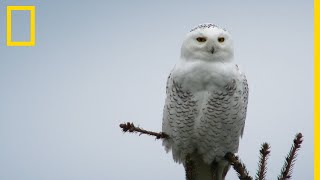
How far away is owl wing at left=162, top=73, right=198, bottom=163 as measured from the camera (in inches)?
112

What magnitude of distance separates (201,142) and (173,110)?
0.30 metres

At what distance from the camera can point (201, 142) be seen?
3.01m

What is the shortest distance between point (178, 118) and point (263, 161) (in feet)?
3.70

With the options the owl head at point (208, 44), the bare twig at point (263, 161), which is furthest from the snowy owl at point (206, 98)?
the bare twig at point (263, 161)

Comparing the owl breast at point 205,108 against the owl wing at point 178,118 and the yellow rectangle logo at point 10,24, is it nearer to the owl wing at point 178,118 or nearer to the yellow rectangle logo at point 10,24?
the owl wing at point 178,118

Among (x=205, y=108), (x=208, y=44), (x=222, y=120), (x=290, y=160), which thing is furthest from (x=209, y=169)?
(x=290, y=160)

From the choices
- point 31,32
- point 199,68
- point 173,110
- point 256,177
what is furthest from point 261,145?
point 31,32

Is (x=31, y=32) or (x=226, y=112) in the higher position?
(x=31, y=32)

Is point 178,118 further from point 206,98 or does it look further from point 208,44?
point 208,44

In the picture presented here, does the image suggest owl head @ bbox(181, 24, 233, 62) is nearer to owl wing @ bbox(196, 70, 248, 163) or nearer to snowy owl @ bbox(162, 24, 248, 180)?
snowy owl @ bbox(162, 24, 248, 180)

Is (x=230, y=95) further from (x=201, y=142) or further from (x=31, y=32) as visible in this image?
(x=31, y=32)

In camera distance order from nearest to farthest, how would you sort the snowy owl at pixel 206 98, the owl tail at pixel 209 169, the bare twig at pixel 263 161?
the bare twig at pixel 263 161
the snowy owl at pixel 206 98
the owl tail at pixel 209 169

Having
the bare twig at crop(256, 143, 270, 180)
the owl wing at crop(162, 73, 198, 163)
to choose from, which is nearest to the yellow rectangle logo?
the owl wing at crop(162, 73, 198, 163)

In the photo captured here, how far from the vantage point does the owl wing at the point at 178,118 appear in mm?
2855
